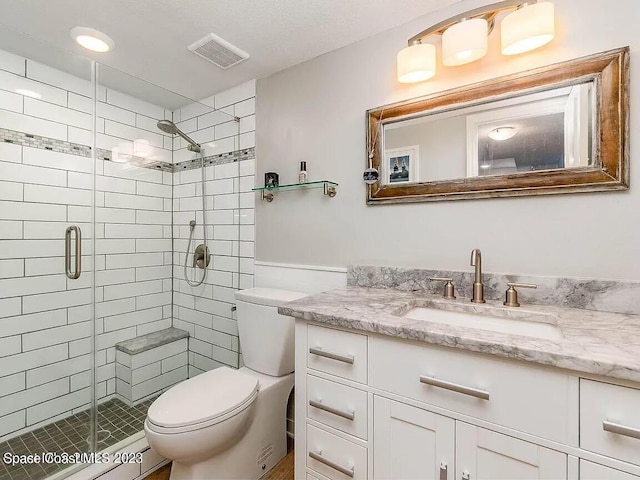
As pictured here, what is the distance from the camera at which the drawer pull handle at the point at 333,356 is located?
104 cm

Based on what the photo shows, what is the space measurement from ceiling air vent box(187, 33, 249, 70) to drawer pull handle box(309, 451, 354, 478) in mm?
2006

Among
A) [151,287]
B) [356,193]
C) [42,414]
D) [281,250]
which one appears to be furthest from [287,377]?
[42,414]

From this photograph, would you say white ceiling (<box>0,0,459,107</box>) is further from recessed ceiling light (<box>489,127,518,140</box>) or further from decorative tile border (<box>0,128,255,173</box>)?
recessed ceiling light (<box>489,127,518,140</box>)

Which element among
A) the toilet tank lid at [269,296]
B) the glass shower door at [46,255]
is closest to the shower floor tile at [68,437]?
the glass shower door at [46,255]

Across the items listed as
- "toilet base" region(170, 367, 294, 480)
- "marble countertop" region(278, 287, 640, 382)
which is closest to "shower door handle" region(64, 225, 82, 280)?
"toilet base" region(170, 367, 294, 480)

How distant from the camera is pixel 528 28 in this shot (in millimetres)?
1149

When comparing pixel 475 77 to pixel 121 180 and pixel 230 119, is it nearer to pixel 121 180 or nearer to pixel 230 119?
pixel 230 119

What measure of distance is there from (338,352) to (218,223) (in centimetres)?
149

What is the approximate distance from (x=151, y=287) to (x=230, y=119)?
Answer: 4.40 ft

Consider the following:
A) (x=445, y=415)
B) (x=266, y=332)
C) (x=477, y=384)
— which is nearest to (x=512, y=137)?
(x=477, y=384)

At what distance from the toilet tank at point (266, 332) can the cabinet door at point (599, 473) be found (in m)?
1.15

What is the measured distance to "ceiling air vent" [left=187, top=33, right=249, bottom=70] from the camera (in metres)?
1.65

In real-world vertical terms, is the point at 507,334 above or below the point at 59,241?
below

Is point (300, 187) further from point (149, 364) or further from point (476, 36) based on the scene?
point (149, 364)
